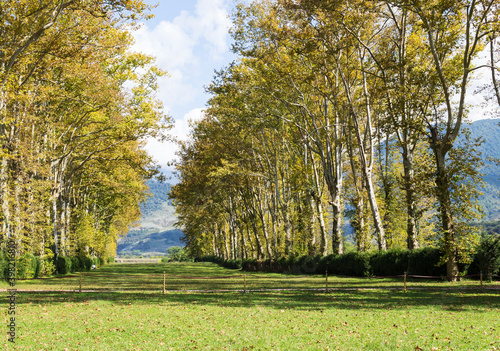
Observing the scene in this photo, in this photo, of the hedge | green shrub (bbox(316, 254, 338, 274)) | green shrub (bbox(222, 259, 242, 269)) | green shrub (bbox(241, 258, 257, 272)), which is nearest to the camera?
the hedge

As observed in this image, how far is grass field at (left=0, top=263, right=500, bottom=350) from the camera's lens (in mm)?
9398

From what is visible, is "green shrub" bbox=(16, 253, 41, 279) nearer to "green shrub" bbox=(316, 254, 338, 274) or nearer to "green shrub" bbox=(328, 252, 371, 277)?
"green shrub" bbox=(316, 254, 338, 274)

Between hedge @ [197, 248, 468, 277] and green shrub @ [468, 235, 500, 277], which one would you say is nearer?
green shrub @ [468, 235, 500, 277]

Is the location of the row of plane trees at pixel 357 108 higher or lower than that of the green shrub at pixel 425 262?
higher

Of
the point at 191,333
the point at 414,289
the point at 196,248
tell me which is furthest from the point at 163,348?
the point at 196,248

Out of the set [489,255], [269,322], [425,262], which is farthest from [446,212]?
[269,322]

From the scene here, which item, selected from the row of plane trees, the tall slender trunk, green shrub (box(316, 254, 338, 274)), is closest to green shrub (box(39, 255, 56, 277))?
the tall slender trunk

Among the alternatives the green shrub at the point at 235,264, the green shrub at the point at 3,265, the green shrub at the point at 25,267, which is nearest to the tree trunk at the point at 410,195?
the green shrub at the point at 3,265

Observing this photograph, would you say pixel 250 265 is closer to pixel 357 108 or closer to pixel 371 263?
pixel 371 263

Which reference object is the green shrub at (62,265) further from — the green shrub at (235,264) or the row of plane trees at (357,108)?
the green shrub at (235,264)

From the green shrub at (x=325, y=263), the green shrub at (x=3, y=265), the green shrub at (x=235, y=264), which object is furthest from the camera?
the green shrub at (x=235, y=264)

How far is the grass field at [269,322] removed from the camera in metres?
9.40

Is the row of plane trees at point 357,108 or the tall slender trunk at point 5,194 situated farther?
the tall slender trunk at point 5,194

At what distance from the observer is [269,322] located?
39.3ft
